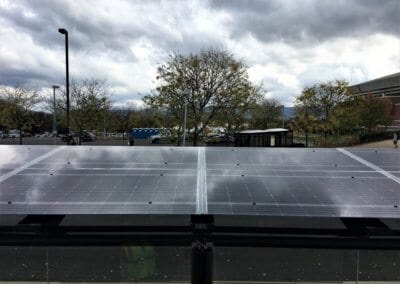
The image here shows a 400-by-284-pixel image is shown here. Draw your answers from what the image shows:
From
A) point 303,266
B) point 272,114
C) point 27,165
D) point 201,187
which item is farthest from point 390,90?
point 27,165

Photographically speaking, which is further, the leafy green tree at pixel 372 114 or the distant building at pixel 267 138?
the leafy green tree at pixel 372 114

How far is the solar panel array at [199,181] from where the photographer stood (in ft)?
10.4

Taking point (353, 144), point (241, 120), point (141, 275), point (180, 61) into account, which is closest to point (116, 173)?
point (141, 275)

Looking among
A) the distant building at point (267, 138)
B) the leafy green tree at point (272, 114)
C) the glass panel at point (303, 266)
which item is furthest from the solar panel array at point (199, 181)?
the leafy green tree at point (272, 114)

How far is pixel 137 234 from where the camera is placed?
10.3 ft

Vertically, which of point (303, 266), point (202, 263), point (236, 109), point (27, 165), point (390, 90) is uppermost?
point (390, 90)

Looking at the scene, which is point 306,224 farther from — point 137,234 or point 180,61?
point 180,61

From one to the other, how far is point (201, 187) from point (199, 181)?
0.19 m

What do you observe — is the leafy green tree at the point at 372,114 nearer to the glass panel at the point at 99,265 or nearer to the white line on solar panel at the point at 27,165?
the glass panel at the point at 99,265

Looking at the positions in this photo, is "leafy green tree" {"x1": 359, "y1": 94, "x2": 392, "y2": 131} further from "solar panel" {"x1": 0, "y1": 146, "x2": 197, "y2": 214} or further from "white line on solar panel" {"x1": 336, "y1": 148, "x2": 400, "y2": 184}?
"solar panel" {"x1": 0, "y1": 146, "x2": 197, "y2": 214}

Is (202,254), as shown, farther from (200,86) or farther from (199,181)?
(200,86)

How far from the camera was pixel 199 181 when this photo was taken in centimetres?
388

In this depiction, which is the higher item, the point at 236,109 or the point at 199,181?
the point at 236,109

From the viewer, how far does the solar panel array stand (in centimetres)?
318
